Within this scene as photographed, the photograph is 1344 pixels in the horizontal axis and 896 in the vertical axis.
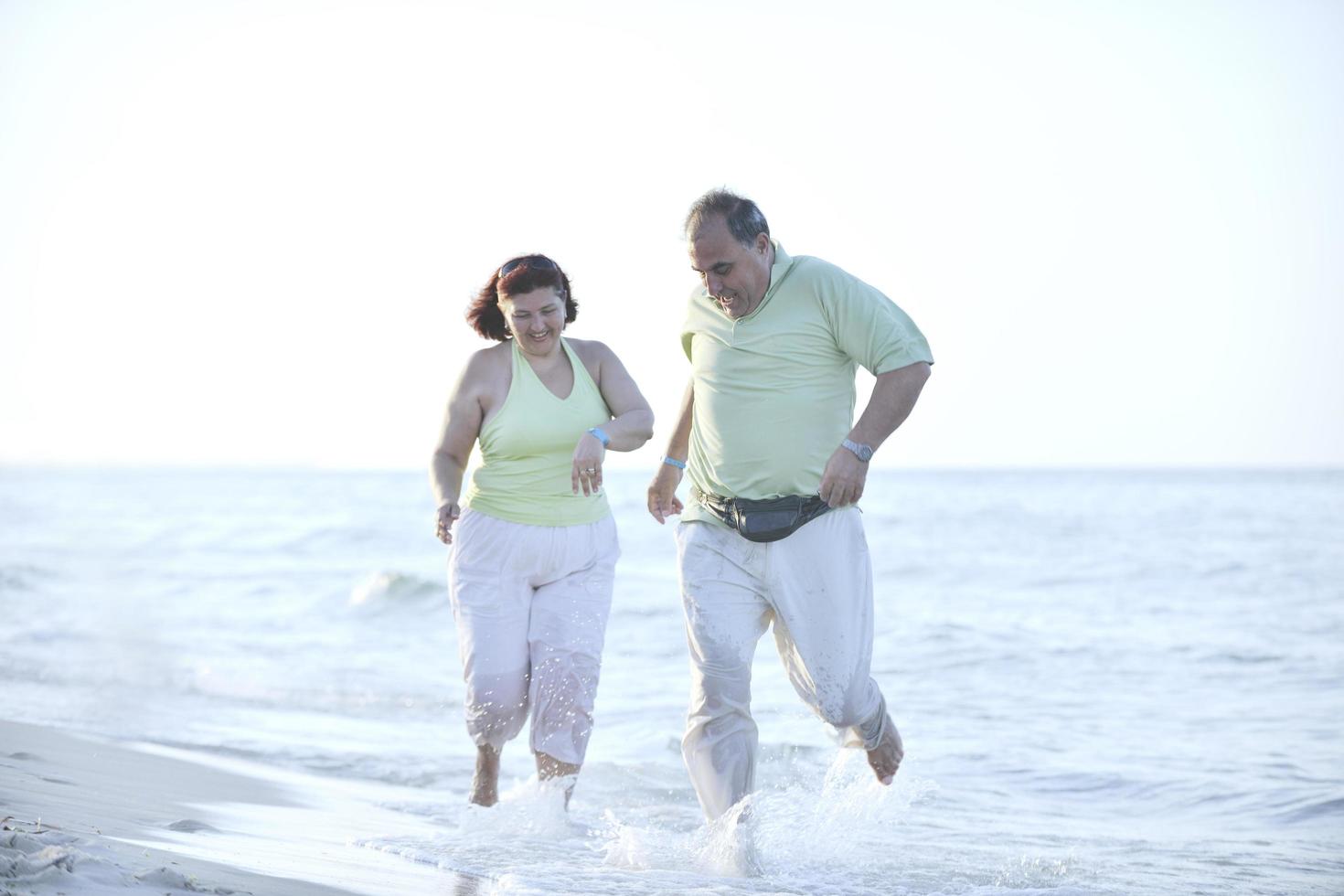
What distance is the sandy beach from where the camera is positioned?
3.19 meters

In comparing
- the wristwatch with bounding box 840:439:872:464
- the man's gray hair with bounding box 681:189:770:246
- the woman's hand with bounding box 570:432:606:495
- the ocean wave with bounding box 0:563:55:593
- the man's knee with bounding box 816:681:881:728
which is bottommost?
the ocean wave with bounding box 0:563:55:593

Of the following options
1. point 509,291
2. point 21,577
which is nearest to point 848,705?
point 509,291

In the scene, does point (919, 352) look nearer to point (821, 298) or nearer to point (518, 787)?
point (821, 298)

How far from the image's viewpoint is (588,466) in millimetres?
4570

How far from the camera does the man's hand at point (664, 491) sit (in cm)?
457

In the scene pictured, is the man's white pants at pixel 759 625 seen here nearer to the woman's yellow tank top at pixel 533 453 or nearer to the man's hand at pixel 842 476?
the man's hand at pixel 842 476

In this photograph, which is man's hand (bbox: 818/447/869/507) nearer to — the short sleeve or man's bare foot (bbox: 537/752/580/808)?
the short sleeve

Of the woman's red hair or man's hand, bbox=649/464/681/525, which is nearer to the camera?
man's hand, bbox=649/464/681/525

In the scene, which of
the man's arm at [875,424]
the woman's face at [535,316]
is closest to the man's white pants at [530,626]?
the woman's face at [535,316]

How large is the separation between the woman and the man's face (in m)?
0.85

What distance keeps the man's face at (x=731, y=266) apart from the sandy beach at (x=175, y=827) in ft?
6.41

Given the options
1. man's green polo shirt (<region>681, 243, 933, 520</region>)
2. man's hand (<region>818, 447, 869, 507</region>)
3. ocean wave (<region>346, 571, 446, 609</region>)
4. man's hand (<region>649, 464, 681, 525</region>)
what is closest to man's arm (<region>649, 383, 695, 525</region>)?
man's hand (<region>649, 464, 681, 525</region>)

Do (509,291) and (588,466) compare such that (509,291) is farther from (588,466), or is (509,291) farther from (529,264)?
(588,466)

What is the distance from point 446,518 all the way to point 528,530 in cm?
30
